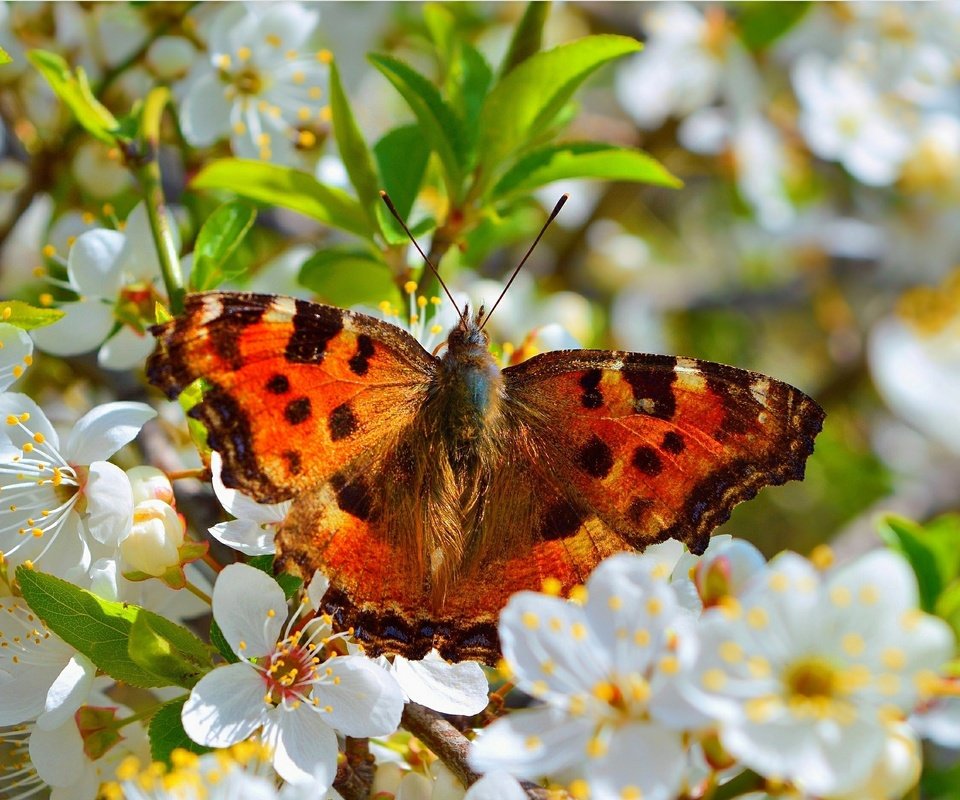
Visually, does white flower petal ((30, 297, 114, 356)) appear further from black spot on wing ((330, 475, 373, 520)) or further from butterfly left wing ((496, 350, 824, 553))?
butterfly left wing ((496, 350, 824, 553))

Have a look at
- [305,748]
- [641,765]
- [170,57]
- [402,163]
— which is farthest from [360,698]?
[170,57]

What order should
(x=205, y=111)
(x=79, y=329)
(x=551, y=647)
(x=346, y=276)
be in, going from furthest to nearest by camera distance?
(x=205, y=111) → (x=346, y=276) → (x=79, y=329) → (x=551, y=647)

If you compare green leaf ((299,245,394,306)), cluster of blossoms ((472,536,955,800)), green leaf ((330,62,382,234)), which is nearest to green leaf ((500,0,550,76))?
green leaf ((330,62,382,234))

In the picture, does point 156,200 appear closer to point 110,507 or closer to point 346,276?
point 346,276

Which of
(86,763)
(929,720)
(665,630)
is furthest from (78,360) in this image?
(929,720)

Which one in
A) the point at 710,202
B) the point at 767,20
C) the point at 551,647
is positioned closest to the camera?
the point at 551,647

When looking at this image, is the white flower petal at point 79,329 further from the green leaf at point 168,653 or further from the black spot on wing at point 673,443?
the black spot on wing at point 673,443

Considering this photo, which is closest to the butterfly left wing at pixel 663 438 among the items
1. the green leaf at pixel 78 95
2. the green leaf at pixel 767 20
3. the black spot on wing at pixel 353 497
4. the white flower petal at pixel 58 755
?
the black spot on wing at pixel 353 497
